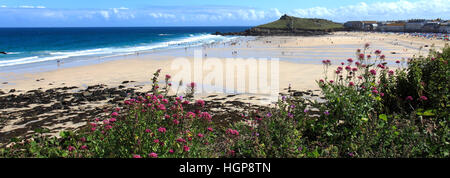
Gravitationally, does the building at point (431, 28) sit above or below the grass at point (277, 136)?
above

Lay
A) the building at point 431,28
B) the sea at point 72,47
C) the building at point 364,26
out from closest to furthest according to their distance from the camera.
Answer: the sea at point 72,47, the building at point 431,28, the building at point 364,26

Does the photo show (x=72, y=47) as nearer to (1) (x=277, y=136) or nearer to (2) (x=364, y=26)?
(1) (x=277, y=136)

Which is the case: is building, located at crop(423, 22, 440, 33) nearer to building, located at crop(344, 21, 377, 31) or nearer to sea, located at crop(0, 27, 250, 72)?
building, located at crop(344, 21, 377, 31)

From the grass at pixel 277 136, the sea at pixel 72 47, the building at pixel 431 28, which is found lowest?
the grass at pixel 277 136

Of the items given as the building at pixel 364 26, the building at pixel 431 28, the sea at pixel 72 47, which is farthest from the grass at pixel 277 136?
the building at pixel 364 26

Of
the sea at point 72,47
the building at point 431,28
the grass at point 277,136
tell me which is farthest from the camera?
the building at point 431,28

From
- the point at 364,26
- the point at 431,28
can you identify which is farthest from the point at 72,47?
the point at 364,26

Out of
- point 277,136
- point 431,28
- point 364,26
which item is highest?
point 364,26

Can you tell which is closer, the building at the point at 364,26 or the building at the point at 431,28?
the building at the point at 431,28

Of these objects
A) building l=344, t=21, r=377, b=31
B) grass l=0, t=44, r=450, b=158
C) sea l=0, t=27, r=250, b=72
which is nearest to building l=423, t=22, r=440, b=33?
building l=344, t=21, r=377, b=31

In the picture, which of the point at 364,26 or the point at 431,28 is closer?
the point at 431,28

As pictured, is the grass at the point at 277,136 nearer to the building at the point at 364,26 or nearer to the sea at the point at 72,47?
the sea at the point at 72,47
